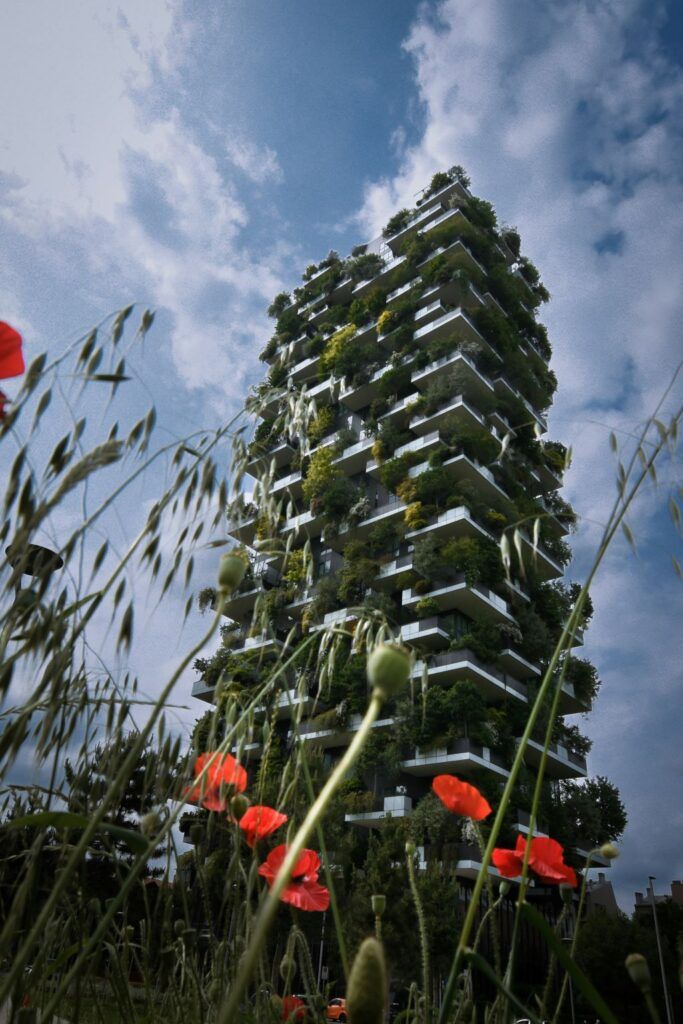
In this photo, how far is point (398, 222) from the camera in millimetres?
28797

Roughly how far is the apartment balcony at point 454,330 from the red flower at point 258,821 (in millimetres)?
22341

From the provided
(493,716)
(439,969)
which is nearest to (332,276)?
(493,716)

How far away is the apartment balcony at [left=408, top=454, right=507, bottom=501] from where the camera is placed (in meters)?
20.0

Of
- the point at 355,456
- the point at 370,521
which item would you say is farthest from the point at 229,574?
the point at 355,456

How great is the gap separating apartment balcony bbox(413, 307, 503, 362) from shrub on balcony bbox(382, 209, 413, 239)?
748cm

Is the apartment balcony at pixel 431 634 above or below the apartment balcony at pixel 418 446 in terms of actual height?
below

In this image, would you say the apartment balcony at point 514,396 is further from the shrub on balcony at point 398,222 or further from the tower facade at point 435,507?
the shrub on balcony at point 398,222

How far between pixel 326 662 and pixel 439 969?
13.3 metres

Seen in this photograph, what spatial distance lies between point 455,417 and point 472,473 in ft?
6.22

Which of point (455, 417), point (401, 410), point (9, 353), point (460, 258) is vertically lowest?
point (9, 353)

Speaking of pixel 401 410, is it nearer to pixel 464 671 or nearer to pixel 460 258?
pixel 460 258

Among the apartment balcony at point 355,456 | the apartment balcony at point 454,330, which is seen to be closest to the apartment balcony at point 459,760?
the apartment balcony at point 355,456

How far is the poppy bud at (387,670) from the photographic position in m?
0.39

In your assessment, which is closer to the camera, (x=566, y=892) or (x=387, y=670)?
(x=387, y=670)
